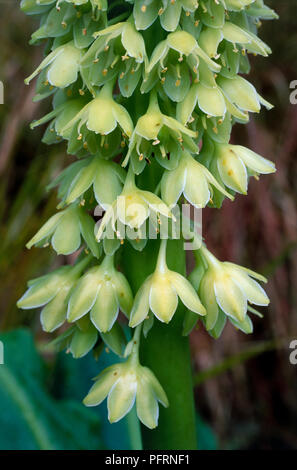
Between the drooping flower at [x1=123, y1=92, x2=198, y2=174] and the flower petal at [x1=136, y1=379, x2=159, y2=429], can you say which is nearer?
the drooping flower at [x1=123, y1=92, x2=198, y2=174]

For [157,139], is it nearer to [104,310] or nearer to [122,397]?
[104,310]

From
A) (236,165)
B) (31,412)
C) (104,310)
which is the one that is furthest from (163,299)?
(31,412)

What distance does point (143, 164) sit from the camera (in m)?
1.73

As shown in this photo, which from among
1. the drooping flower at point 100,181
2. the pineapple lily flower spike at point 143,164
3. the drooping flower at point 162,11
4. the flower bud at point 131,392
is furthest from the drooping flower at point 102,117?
the flower bud at point 131,392

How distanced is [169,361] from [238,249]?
2774 millimetres

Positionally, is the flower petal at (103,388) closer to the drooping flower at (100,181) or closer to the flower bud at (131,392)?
the flower bud at (131,392)

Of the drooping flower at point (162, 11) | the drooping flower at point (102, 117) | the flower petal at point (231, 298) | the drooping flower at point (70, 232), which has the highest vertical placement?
the drooping flower at point (162, 11)

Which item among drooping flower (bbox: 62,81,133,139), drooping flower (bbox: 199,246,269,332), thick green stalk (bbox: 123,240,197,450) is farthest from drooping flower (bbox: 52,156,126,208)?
drooping flower (bbox: 199,246,269,332)

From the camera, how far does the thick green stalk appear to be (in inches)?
74.3

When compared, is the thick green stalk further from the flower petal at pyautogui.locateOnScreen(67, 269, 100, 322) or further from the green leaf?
the green leaf

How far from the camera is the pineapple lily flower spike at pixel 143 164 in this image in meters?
1.69

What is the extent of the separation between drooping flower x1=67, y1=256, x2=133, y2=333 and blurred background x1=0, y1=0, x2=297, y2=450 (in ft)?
4.99

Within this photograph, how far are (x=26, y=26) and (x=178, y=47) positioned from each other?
4.63 meters

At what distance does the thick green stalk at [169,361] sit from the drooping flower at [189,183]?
220mm
